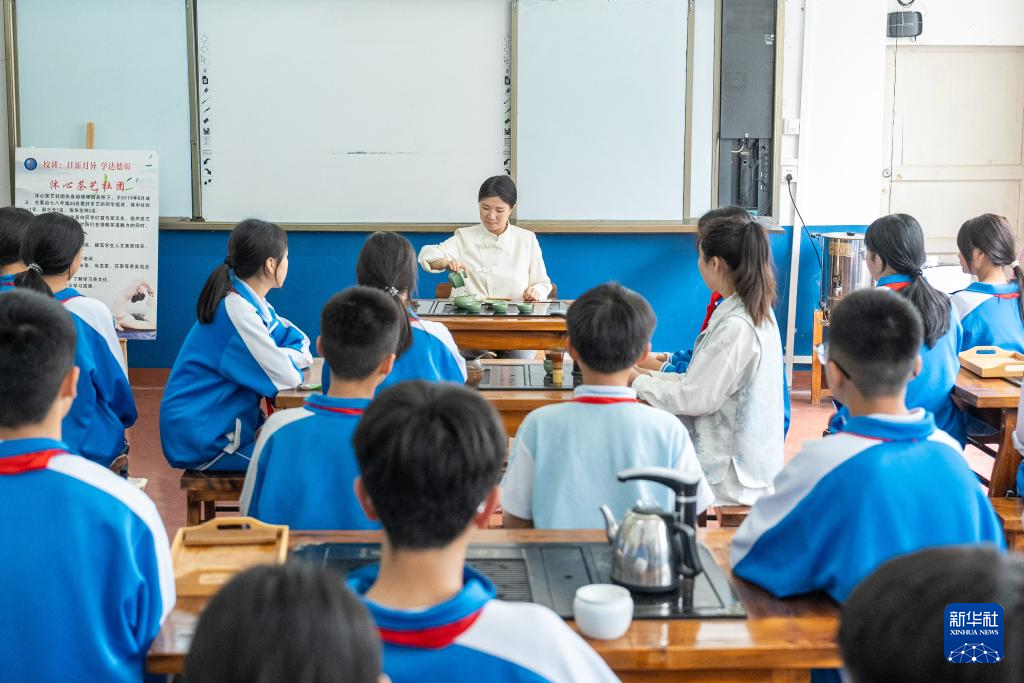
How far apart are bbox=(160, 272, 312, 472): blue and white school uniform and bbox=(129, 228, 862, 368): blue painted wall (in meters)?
2.72

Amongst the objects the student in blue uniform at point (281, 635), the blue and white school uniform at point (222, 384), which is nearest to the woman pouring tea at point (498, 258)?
the blue and white school uniform at point (222, 384)

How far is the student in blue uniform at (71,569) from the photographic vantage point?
1.49m

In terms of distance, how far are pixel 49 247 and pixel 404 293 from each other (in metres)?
1.03

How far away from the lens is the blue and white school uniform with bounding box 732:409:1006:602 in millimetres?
1634

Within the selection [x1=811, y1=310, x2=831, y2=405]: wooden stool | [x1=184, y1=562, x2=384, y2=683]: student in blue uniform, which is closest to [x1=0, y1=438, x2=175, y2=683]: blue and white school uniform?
[x1=184, y1=562, x2=384, y2=683]: student in blue uniform

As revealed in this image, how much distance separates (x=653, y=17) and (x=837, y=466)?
443 centimetres

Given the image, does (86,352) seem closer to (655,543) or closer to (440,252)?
(655,543)

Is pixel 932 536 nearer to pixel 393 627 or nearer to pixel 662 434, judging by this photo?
pixel 662 434

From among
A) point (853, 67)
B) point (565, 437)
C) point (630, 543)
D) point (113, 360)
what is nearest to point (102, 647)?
point (630, 543)

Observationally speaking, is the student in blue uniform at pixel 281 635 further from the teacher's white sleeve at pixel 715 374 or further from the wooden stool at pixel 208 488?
the wooden stool at pixel 208 488

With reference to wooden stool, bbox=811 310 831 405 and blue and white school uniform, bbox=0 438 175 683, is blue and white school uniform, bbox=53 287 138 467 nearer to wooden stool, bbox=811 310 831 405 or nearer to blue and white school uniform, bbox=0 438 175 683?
blue and white school uniform, bbox=0 438 175 683

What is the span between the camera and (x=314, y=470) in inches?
81.0

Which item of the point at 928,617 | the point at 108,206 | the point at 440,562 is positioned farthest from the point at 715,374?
the point at 108,206

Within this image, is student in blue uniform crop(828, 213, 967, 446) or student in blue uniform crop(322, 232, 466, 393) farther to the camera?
student in blue uniform crop(828, 213, 967, 446)
